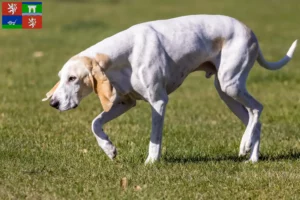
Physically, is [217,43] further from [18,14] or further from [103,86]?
[18,14]

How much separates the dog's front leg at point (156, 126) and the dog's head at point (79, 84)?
539 millimetres

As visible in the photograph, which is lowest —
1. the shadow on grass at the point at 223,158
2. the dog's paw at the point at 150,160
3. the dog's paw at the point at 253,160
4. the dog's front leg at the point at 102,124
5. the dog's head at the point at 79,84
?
the shadow on grass at the point at 223,158

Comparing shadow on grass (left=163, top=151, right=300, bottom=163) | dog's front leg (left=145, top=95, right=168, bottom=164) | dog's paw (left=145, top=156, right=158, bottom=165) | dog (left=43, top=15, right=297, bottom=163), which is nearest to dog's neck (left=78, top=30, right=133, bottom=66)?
dog (left=43, top=15, right=297, bottom=163)

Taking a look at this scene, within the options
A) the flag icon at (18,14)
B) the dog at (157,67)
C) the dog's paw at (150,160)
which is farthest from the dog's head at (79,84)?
the flag icon at (18,14)

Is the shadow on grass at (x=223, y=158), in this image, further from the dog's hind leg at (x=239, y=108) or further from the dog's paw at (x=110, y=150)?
the dog's paw at (x=110, y=150)

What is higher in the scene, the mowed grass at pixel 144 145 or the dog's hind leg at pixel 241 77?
the dog's hind leg at pixel 241 77

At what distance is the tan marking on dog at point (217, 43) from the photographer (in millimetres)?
7398

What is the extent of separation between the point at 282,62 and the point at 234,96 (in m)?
0.96

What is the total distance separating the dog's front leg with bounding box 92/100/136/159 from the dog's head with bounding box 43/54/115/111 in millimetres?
504

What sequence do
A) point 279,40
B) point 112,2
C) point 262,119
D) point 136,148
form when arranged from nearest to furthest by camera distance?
point 136,148
point 262,119
point 279,40
point 112,2

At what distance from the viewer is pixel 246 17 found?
92.0ft

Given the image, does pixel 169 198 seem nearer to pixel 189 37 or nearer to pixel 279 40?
pixel 189 37

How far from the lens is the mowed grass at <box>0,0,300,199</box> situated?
20.4 ft

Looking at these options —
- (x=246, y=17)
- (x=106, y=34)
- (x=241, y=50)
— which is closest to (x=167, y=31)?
(x=241, y=50)
